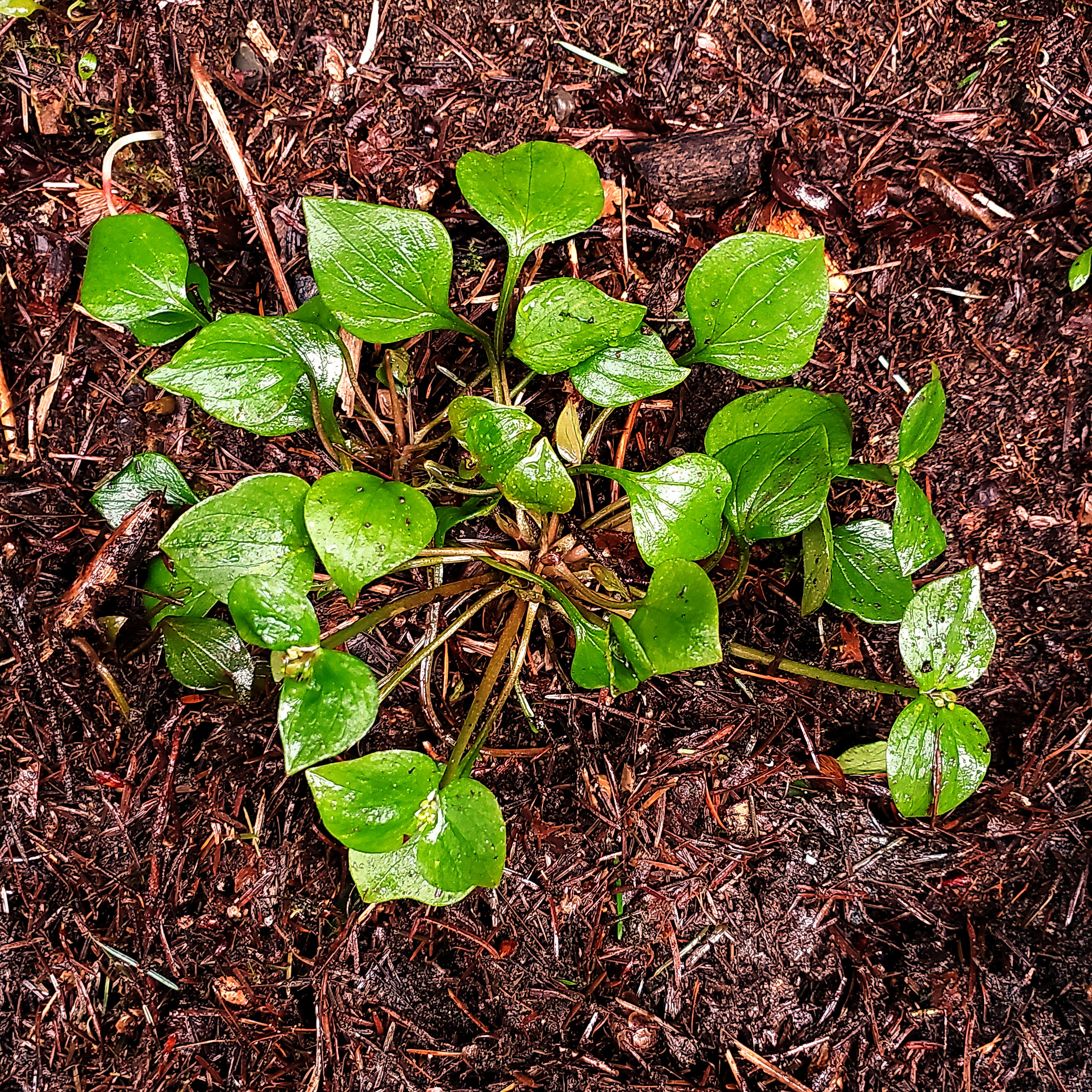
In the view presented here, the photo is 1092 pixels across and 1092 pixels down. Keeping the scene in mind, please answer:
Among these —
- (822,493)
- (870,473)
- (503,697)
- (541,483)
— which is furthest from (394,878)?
(870,473)

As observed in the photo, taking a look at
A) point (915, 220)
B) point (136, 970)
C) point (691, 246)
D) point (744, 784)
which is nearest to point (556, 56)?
point (691, 246)

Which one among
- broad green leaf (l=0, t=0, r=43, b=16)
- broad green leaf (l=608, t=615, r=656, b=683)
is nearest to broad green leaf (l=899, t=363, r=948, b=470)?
broad green leaf (l=608, t=615, r=656, b=683)

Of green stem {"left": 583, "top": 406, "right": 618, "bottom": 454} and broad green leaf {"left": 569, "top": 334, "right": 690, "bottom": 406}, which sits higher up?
broad green leaf {"left": 569, "top": 334, "right": 690, "bottom": 406}

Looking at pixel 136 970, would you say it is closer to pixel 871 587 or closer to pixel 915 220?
pixel 871 587

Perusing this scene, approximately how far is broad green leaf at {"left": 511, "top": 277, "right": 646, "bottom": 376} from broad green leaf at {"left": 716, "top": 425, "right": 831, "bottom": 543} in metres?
0.26

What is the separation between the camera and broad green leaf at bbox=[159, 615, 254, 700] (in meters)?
1.44

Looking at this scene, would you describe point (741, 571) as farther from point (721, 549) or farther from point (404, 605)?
point (404, 605)

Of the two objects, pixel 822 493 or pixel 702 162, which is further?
pixel 702 162

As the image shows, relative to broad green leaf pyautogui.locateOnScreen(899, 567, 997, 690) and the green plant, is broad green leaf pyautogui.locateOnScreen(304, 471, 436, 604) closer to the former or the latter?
the green plant

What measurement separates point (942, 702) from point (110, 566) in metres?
1.38

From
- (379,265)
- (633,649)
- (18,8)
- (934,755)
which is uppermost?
(18,8)

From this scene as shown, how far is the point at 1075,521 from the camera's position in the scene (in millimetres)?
1557

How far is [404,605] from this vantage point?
1374 millimetres

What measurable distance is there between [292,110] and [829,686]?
4.63ft
